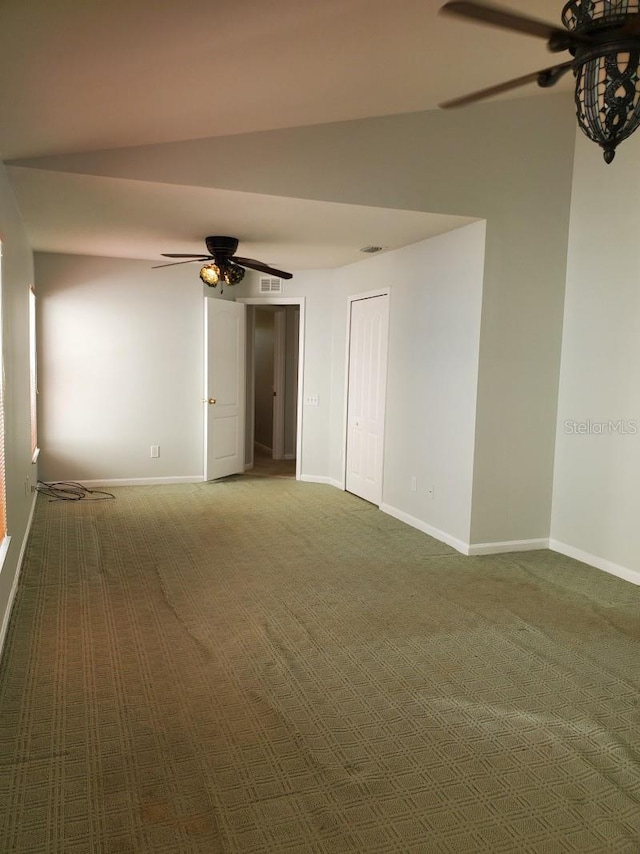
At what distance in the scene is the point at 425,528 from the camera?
5.48 metres

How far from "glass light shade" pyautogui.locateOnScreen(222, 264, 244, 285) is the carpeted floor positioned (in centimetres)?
238

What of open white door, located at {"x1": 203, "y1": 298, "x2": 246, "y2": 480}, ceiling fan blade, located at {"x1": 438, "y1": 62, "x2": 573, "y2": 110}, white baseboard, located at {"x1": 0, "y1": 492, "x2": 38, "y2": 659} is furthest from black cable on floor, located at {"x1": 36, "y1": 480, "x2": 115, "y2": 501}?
ceiling fan blade, located at {"x1": 438, "y1": 62, "x2": 573, "y2": 110}

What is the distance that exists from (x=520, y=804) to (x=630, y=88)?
234cm

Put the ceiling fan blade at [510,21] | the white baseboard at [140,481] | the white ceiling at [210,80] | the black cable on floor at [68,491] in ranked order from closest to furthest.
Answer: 1. the ceiling fan blade at [510,21]
2. the white ceiling at [210,80]
3. the black cable on floor at [68,491]
4. the white baseboard at [140,481]

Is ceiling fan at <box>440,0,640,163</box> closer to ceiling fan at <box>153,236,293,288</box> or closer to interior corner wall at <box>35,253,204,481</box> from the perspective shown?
ceiling fan at <box>153,236,293,288</box>

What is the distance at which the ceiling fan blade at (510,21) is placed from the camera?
166cm

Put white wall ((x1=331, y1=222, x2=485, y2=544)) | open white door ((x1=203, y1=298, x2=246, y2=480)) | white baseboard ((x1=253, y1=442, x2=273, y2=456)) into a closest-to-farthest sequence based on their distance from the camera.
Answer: white wall ((x1=331, y1=222, x2=485, y2=544)) < open white door ((x1=203, y1=298, x2=246, y2=480)) < white baseboard ((x1=253, y1=442, x2=273, y2=456))

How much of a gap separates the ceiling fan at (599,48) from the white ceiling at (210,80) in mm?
898

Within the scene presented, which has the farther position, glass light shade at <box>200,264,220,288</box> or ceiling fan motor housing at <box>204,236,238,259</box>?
glass light shade at <box>200,264,220,288</box>

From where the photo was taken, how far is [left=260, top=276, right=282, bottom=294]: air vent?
300 inches

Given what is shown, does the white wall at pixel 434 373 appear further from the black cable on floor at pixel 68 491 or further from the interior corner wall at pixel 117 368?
the black cable on floor at pixel 68 491

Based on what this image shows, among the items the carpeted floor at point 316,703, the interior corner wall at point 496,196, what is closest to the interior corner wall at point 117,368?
the carpeted floor at point 316,703

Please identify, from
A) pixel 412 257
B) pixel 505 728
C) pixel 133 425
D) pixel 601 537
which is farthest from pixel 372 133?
pixel 133 425

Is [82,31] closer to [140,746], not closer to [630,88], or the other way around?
[630,88]
